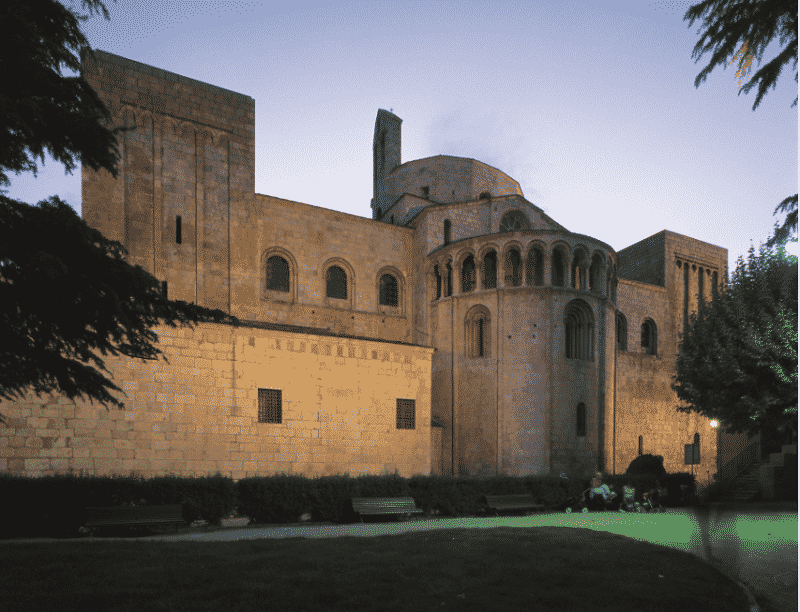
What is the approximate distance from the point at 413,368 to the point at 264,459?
6.87 meters

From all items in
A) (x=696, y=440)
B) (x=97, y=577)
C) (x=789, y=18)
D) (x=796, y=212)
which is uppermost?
(x=789, y=18)

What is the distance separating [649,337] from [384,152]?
20.4 m

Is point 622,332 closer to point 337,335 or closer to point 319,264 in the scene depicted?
point 319,264

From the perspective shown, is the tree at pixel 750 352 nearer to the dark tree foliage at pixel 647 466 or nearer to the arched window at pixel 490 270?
the dark tree foliage at pixel 647 466

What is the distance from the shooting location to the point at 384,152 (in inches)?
1501

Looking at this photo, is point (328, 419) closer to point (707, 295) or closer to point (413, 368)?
point (413, 368)

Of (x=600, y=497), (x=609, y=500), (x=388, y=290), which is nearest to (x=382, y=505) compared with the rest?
(x=600, y=497)

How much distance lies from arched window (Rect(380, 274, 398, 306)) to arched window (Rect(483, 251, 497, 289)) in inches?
189

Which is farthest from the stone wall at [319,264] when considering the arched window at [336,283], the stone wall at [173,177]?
the stone wall at [173,177]

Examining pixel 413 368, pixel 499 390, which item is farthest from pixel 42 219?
pixel 499 390

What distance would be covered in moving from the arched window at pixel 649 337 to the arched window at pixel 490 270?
→ 43.4 feet

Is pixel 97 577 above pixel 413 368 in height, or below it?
below

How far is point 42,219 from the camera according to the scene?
25.5 feet

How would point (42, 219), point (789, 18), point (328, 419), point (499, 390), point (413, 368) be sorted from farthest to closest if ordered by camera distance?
point (499, 390) → point (413, 368) → point (328, 419) → point (42, 219) → point (789, 18)
